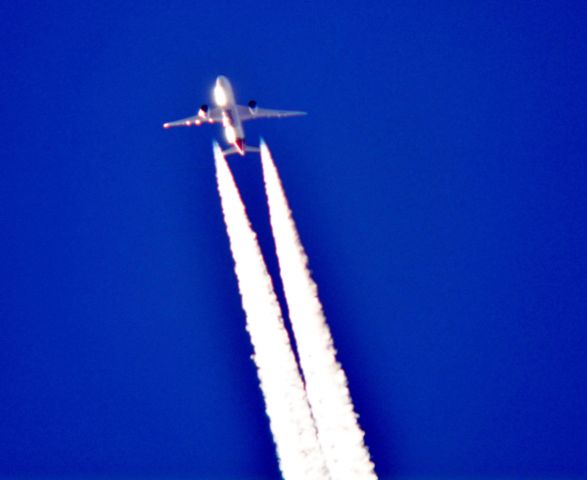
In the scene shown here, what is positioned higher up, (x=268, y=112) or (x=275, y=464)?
(x=268, y=112)

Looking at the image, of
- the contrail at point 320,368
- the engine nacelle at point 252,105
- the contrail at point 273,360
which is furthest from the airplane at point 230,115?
the contrail at point 320,368

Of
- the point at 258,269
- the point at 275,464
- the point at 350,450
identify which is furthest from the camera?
the point at 275,464

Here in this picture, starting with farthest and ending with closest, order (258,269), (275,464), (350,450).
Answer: (275,464) → (258,269) → (350,450)

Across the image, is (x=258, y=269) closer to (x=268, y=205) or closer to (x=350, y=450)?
(x=268, y=205)

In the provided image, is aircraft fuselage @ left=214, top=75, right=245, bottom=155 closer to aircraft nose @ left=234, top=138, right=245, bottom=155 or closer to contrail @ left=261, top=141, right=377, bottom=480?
aircraft nose @ left=234, top=138, right=245, bottom=155

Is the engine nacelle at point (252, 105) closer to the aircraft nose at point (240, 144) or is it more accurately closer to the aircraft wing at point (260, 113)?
Result: the aircraft wing at point (260, 113)

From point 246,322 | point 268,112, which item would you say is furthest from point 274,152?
point 246,322

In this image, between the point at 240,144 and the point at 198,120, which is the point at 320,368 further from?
the point at 198,120
